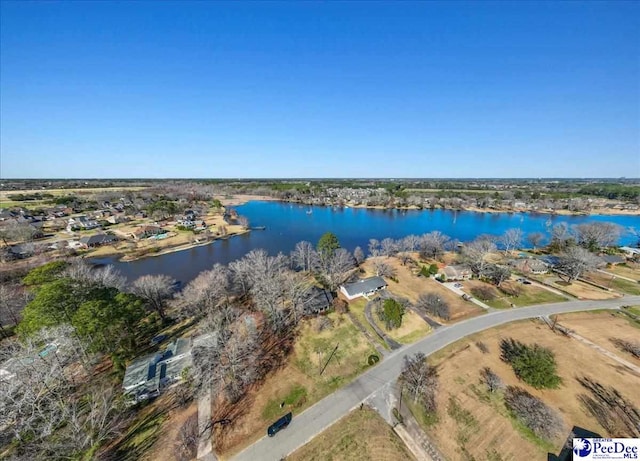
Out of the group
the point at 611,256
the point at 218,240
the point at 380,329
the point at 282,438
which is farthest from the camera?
the point at 218,240

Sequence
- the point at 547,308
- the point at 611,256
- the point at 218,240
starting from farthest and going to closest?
the point at 218,240
the point at 611,256
the point at 547,308

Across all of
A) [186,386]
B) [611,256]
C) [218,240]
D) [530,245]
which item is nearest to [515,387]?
[186,386]

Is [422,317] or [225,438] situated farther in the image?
[422,317]

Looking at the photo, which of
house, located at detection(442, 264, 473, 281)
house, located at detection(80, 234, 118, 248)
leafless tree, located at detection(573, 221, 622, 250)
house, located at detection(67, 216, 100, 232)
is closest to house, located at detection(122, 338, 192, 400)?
house, located at detection(442, 264, 473, 281)

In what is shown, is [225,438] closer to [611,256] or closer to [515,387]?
[515,387]

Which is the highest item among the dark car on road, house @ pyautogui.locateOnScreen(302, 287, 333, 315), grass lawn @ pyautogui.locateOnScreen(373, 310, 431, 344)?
house @ pyautogui.locateOnScreen(302, 287, 333, 315)

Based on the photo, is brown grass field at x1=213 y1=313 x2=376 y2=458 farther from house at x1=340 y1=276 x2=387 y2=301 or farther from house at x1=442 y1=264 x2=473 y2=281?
house at x1=442 y1=264 x2=473 y2=281
